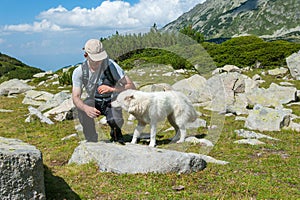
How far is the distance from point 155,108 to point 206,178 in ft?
8.14

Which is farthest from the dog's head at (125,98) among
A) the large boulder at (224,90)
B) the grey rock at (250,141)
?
the large boulder at (224,90)

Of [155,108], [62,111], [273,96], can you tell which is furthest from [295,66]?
[155,108]

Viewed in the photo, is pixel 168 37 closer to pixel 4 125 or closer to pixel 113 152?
pixel 113 152

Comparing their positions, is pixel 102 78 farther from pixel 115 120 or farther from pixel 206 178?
pixel 206 178

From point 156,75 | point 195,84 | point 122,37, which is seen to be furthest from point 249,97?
point 122,37

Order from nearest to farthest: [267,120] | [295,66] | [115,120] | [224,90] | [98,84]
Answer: [98,84] < [115,120] < [267,120] < [224,90] < [295,66]

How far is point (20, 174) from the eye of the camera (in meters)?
5.73

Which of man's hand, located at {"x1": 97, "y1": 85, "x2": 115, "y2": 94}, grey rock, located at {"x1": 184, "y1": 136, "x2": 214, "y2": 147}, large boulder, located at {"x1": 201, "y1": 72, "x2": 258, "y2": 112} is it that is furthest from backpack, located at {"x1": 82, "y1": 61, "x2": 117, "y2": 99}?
large boulder, located at {"x1": 201, "y1": 72, "x2": 258, "y2": 112}

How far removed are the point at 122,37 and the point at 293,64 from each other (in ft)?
76.3

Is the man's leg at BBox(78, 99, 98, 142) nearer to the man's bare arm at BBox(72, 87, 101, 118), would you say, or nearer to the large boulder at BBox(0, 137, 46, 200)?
the man's bare arm at BBox(72, 87, 101, 118)

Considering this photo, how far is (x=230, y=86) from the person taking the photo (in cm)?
2216

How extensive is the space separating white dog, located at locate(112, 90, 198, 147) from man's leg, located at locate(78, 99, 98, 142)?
0.87 meters

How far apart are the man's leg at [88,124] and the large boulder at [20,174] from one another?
4120mm

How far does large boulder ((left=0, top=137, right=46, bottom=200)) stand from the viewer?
222 inches
